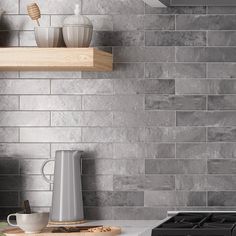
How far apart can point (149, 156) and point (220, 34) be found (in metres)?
0.72

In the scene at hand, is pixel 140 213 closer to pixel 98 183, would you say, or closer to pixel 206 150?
pixel 98 183

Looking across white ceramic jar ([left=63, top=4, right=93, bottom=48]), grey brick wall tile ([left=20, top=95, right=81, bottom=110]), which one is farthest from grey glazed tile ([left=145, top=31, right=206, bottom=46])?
grey brick wall tile ([left=20, top=95, right=81, bottom=110])

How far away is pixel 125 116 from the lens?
3.97 meters

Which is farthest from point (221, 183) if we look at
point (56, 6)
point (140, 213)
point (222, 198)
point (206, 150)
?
point (56, 6)

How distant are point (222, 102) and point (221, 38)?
325mm

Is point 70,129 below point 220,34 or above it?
below

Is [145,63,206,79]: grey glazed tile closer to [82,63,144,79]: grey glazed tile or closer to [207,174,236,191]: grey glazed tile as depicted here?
[82,63,144,79]: grey glazed tile

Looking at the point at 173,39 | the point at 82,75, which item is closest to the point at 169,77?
the point at 173,39

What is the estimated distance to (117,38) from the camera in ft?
13.1

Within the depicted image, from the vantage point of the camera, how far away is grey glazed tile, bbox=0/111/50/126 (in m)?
4.01

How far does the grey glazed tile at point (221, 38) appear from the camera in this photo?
3945 millimetres

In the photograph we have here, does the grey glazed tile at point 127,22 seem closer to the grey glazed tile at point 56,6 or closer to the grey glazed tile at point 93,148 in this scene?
the grey glazed tile at point 56,6

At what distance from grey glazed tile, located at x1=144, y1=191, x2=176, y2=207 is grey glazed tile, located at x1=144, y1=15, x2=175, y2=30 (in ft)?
2.76

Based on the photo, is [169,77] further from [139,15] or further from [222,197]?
[222,197]
